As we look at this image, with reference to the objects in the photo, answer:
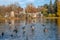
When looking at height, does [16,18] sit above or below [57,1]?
below

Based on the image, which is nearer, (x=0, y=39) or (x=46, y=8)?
(x=0, y=39)

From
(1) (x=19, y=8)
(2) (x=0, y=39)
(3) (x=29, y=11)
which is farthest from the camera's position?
(1) (x=19, y=8)

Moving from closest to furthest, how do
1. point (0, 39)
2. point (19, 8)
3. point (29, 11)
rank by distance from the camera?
1. point (0, 39)
2. point (29, 11)
3. point (19, 8)

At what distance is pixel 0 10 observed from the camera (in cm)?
1820

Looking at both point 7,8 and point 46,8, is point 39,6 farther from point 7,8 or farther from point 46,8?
point 7,8

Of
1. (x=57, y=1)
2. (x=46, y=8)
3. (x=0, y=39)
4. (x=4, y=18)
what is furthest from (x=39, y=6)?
(x=0, y=39)

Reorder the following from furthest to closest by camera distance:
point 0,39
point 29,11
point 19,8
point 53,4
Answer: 1. point 53,4
2. point 19,8
3. point 29,11
4. point 0,39

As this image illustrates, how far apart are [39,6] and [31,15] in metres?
2.51

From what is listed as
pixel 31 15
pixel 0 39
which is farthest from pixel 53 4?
pixel 0 39

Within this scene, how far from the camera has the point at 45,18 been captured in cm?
2103

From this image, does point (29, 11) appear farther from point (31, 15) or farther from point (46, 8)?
point (46, 8)

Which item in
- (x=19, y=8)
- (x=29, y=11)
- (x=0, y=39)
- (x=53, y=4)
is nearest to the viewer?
(x=0, y=39)

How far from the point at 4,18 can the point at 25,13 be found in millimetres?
2187

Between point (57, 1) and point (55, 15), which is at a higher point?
point (57, 1)
